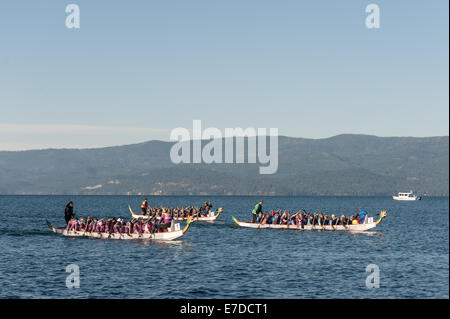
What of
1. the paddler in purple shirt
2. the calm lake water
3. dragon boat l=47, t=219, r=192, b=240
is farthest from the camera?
the paddler in purple shirt

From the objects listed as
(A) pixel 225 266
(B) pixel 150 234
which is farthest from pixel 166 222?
(A) pixel 225 266

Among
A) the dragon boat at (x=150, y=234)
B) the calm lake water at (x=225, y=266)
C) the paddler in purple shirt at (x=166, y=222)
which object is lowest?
the calm lake water at (x=225, y=266)

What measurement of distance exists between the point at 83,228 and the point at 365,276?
36380 millimetres

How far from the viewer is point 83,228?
69000 mm

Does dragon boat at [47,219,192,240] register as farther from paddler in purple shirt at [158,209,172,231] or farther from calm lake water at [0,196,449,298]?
calm lake water at [0,196,449,298]

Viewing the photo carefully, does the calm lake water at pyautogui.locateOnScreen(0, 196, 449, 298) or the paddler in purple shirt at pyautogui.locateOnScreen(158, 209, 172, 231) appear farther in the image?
the paddler in purple shirt at pyautogui.locateOnScreen(158, 209, 172, 231)

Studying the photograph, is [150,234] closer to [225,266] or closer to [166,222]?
[166,222]

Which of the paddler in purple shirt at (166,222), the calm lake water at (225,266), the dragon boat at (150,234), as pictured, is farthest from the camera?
the paddler in purple shirt at (166,222)

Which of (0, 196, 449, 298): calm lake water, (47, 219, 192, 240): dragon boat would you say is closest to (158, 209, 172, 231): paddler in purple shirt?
(47, 219, 192, 240): dragon boat

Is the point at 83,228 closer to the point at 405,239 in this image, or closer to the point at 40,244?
the point at 40,244

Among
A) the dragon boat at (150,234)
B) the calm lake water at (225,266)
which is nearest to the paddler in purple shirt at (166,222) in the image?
the dragon boat at (150,234)

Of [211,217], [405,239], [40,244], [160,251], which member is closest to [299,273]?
[160,251]

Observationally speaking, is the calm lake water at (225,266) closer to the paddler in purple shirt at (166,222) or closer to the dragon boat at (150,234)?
the dragon boat at (150,234)
